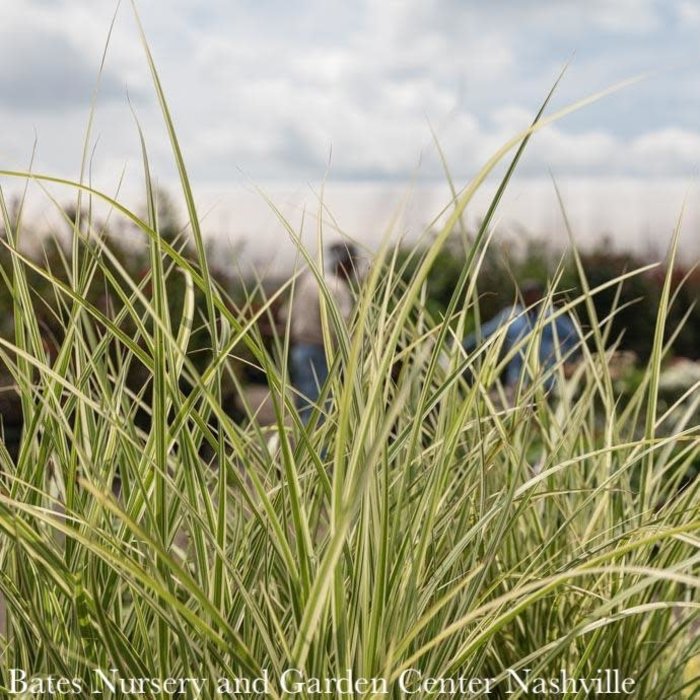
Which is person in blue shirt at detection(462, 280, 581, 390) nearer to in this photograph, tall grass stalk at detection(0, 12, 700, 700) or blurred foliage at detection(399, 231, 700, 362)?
tall grass stalk at detection(0, 12, 700, 700)

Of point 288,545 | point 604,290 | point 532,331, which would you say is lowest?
point 604,290

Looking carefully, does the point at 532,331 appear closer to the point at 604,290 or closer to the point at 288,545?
the point at 288,545

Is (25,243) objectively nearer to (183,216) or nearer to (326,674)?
(183,216)

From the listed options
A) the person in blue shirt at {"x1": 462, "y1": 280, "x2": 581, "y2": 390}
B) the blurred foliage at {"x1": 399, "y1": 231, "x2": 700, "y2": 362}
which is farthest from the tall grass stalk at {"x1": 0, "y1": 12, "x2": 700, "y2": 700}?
the blurred foliage at {"x1": 399, "y1": 231, "x2": 700, "y2": 362}

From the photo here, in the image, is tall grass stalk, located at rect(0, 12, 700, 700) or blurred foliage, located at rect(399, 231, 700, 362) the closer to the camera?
tall grass stalk, located at rect(0, 12, 700, 700)

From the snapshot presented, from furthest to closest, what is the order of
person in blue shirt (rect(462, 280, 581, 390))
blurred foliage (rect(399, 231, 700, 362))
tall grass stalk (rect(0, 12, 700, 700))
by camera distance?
blurred foliage (rect(399, 231, 700, 362)), person in blue shirt (rect(462, 280, 581, 390)), tall grass stalk (rect(0, 12, 700, 700))

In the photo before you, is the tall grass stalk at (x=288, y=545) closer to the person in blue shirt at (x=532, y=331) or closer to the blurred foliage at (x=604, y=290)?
the person in blue shirt at (x=532, y=331)

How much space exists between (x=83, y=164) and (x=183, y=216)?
9842 mm

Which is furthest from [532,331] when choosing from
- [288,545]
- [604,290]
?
[604,290]

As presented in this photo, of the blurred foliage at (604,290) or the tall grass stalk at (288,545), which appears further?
the blurred foliage at (604,290)

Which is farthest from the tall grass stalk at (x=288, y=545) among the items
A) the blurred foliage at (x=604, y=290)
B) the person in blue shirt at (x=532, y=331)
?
the blurred foliage at (x=604, y=290)

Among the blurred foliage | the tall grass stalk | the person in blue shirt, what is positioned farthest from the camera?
the blurred foliage

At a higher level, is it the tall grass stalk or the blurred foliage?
the tall grass stalk

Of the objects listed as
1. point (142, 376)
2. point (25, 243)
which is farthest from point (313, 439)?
point (25, 243)
